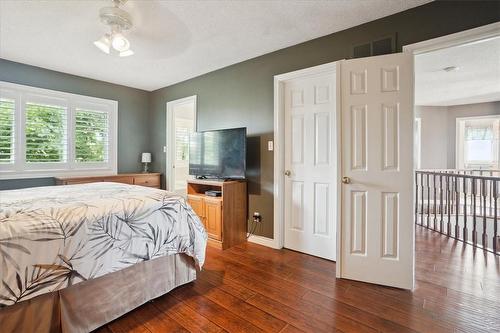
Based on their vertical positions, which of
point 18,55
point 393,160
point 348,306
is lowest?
point 348,306

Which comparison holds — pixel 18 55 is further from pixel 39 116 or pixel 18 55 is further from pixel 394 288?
pixel 394 288

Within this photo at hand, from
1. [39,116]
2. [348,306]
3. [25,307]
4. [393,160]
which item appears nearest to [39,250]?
[25,307]

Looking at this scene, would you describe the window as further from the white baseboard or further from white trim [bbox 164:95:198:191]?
white trim [bbox 164:95:198:191]

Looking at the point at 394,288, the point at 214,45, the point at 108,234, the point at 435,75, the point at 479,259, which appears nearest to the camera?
the point at 108,234

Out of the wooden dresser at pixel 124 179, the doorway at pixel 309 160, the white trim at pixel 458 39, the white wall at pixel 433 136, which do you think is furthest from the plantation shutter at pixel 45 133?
the white wall at pixel 433 136

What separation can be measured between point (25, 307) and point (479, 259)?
163 inches

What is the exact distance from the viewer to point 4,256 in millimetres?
1212

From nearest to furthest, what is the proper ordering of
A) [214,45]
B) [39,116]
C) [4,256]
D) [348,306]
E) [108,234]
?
[4,256] < [108,234] < [348,306] < [214,45] < [39,116]

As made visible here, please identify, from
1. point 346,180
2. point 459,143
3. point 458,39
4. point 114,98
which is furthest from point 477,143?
point 114,98

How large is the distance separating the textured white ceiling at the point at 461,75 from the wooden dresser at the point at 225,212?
8.36 feet

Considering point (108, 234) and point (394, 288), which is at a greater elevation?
point (108, 234)

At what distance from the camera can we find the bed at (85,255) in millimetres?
1269

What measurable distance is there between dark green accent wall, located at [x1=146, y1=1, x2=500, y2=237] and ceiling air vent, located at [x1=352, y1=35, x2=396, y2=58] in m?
0.04

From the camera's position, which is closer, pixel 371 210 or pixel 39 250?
pixel 39 250
